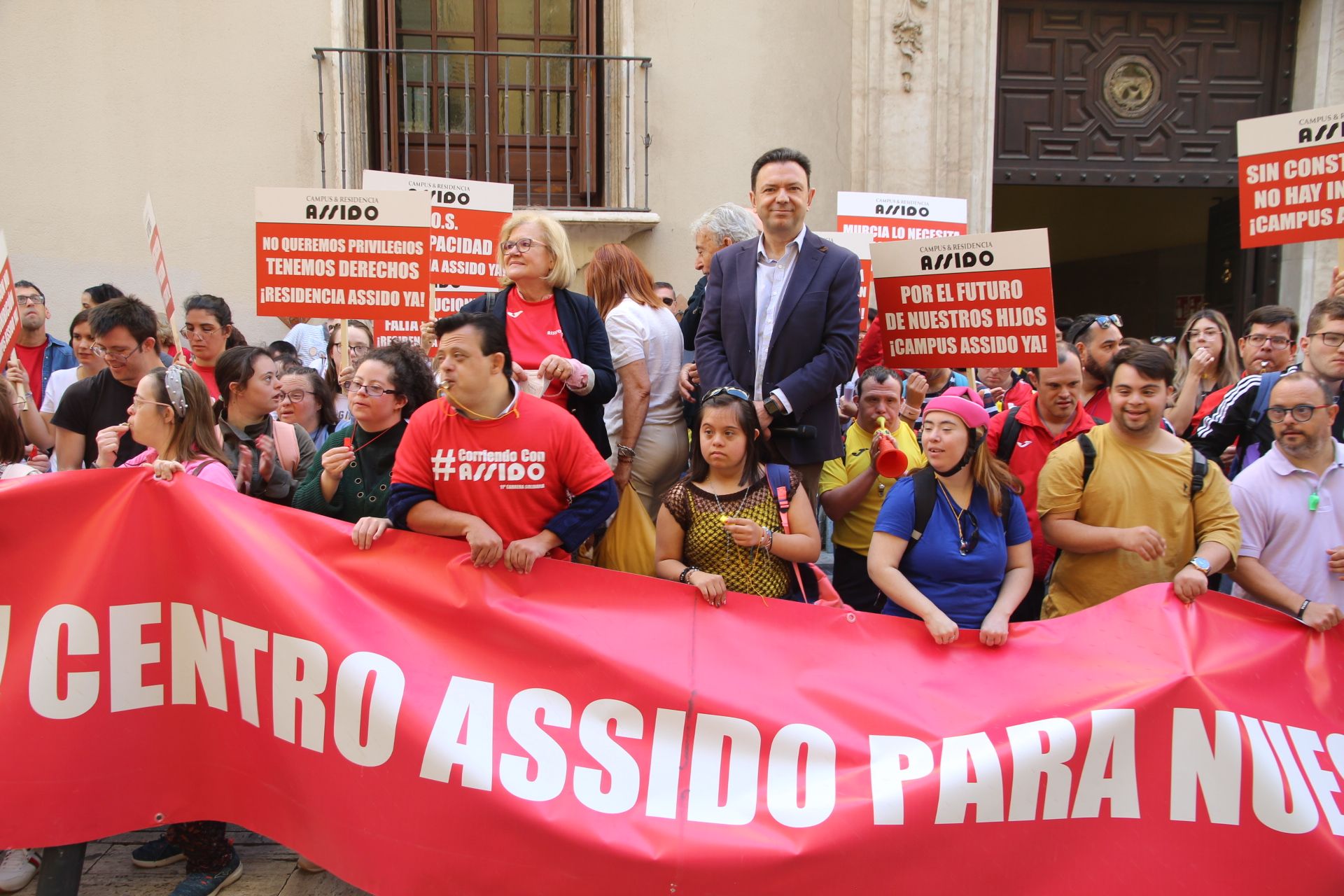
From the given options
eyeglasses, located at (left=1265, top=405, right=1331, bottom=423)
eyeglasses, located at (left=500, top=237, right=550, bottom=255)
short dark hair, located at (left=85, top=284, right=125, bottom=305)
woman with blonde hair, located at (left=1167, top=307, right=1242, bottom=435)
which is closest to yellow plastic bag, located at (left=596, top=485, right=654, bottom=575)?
eyeglasses, located at (left=500, top=237, right=550, bottom=255)

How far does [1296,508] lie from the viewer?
3625 mm

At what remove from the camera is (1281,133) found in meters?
5.18

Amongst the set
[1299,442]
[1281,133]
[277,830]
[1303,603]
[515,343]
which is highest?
[1281,133]

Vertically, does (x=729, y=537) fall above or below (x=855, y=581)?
above

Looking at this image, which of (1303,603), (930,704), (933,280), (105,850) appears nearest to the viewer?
(930,704)

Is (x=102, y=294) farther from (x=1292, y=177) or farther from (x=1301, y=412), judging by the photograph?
(x=1292, y=177)

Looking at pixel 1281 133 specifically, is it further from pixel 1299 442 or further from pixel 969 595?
pixel 969 595

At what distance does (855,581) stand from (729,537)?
1.24 meters

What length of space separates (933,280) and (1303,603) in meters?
1.93

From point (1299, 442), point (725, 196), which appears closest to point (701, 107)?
point (725, 196)

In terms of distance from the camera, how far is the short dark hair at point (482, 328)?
11.3 ft

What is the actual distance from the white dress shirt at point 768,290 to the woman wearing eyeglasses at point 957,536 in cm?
85

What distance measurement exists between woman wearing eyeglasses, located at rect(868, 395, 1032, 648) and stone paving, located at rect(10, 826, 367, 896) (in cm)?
215

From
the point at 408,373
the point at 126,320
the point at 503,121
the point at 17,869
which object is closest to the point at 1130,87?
the point at 503,121
